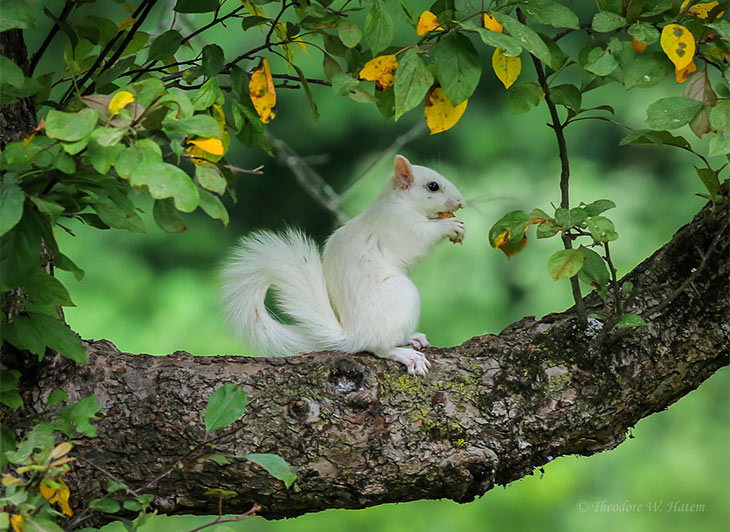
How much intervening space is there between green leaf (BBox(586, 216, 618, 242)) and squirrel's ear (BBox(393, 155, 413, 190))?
62cm

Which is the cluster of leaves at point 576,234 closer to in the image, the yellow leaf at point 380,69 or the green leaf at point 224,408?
the yellow leaf at point 380,69

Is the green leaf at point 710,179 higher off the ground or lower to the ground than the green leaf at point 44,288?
higher

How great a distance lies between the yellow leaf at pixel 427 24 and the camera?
1.13 meters

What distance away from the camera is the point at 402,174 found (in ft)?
5.86

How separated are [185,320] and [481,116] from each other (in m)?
1.42

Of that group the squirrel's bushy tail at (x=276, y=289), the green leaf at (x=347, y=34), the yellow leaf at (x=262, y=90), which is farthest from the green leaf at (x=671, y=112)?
the squirrel's bushy tail at (x=276, y=289)

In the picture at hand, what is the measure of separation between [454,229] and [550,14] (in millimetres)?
645

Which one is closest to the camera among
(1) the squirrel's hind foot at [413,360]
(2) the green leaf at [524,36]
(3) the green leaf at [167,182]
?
(3) the green leaf at [167,182]

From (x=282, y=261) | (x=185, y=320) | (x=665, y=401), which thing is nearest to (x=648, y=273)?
(x=665, y=401)

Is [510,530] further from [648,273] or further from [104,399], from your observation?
[104,399]

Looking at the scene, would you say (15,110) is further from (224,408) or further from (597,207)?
(597,207)

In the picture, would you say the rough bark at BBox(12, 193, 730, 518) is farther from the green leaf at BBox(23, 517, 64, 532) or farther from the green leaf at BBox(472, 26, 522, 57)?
the green leaf at BBox(472, 26, 522, 57)

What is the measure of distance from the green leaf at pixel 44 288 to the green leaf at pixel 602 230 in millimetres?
664

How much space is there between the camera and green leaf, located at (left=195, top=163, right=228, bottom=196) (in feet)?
3.02
